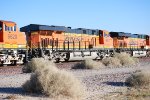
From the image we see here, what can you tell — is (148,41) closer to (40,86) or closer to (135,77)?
(135,77)

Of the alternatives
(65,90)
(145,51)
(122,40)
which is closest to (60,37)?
(122,40)

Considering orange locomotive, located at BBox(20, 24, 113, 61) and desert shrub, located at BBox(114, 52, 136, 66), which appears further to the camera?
desert shrub, located at BBox(114, 52, 136, 66)

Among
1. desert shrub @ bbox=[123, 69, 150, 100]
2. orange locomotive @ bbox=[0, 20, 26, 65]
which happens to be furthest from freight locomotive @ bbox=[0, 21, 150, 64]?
desert shrub @ bbox=[123, 69, 150, 100]

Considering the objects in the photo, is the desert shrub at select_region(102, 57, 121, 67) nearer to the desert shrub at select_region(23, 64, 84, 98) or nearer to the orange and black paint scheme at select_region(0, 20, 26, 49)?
the orange and black paint scheme at select_region(0, 20, 26, 49)

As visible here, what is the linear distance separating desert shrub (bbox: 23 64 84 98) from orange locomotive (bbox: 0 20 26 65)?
1174 cm

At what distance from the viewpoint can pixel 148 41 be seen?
1891 inches

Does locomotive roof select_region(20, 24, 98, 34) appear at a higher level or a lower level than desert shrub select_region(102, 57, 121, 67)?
higher

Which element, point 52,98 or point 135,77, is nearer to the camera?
point 52,98

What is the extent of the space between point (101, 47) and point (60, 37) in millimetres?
7442

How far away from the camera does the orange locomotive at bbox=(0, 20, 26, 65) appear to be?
2144 cm

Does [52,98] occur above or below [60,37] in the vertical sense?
below

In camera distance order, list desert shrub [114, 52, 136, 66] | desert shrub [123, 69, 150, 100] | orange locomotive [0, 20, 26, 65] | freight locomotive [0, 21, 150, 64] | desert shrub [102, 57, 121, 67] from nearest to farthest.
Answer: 1. desert shrub [123, 69, 150, 100]
2. orange locomotive [0, 20, 26, 65]
3. freight locomotive [0, 21, 150, 64]
4. desert shrub [102, 57, 121, 67]
5. desert shrub [114, 52, 136, 66]

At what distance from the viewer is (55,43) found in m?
26.6

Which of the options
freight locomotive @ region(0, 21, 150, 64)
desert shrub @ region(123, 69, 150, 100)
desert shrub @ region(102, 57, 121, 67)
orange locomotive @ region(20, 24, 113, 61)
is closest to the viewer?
desert shrub @ region(123, 69, 150, 100)
